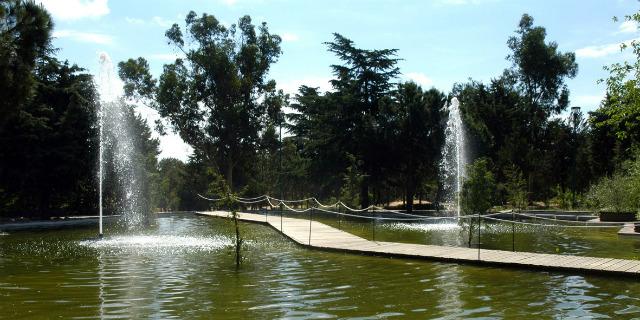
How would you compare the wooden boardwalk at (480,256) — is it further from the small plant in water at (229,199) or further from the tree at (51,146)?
the tree at (51,146)

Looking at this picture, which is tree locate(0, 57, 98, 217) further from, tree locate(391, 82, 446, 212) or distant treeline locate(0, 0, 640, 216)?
tree locate(391, 82, 446, 212)

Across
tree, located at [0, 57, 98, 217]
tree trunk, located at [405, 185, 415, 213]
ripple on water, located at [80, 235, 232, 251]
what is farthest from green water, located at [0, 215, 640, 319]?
tree trunk, located at [405, 185, 415, 213]

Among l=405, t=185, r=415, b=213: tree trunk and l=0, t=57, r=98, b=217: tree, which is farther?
l=405, t=185, r=415, b=213: tree trunk

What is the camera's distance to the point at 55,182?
33.4 m

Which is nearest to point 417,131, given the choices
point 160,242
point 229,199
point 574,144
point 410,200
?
point 410,200

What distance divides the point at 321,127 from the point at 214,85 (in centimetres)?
991

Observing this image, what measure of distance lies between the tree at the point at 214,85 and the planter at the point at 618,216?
27.8 meters

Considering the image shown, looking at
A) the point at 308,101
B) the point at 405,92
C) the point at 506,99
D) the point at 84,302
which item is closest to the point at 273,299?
the point at 84,302

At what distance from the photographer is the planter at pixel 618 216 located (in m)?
24.7

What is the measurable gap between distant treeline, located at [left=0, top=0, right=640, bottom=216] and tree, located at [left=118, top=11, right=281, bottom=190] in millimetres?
110

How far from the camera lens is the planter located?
24.7 metres

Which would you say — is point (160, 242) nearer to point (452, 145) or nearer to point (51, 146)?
point (51, 146)

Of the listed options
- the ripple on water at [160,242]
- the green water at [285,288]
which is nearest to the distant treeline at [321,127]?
the ripple on water at [160,242]

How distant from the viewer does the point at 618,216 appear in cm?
2483
